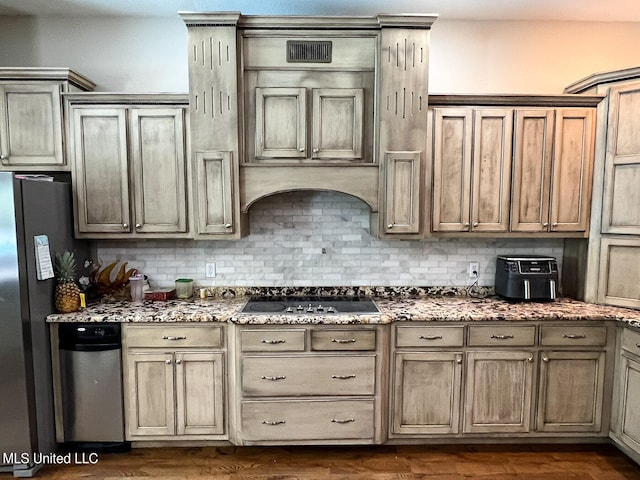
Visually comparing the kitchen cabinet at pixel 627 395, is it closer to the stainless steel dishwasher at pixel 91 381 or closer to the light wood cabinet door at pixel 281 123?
the light wood cabinet door at pixel 281 123

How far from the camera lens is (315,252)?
10.5ft

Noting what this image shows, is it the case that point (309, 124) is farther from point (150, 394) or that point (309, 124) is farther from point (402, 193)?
point (150, 394)

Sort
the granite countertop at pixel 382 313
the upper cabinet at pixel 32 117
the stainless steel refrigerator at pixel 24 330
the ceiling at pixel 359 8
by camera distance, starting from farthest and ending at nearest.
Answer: the ceiling at pixel 359 8, the upper cabinet at pixel 32 117, the granite countertop at pixel 382 313, the stainless steel refrigerator at pixel 24 330

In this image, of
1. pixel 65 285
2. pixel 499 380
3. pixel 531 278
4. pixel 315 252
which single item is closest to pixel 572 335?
pixel 531 278

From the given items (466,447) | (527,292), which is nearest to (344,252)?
(527,292)

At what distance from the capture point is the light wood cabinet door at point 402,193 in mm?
2730

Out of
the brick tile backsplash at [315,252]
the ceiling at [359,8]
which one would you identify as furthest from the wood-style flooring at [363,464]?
the ceiling at [359,8]

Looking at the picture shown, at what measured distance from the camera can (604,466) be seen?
8.52 feet

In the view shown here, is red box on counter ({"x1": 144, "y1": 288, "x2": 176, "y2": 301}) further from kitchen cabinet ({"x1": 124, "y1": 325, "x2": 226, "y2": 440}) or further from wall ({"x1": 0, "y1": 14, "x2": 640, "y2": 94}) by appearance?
wall ({"x1": 0, "y1": 14, "x2": 640, "y2": 94})

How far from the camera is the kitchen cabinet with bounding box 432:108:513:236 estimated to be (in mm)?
2820

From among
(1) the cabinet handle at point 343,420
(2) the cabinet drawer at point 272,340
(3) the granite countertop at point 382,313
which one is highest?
(3) the granite countertop at point 382,313

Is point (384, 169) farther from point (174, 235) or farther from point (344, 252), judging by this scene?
point (174, 235)

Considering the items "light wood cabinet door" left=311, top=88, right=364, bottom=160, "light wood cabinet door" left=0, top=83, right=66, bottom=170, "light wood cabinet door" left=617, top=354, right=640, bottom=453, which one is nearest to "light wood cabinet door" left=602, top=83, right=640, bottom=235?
"light wood cabinet door" left=617, top=354, right=640, bottom=453

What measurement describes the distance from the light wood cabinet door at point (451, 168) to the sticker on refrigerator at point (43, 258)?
8.03 ft
